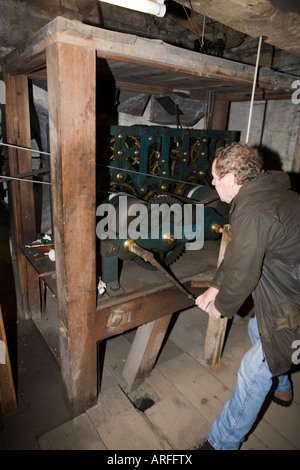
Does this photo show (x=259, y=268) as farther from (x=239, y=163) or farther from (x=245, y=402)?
(x=245, y=402)

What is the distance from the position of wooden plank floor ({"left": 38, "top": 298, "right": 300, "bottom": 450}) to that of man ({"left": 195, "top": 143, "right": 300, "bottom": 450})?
401 millimetres

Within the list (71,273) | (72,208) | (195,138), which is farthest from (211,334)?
(195,138)

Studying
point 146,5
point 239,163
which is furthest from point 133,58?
point 239,163

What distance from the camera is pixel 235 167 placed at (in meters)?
1.58

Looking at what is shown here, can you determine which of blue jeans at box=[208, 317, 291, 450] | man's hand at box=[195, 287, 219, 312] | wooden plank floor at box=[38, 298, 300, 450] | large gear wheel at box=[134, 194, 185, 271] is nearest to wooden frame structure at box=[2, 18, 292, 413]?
wooden plank floor at box=[38, 298, 300, 450]

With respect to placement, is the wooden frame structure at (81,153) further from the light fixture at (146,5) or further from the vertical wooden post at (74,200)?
the light fixture at (146,5)

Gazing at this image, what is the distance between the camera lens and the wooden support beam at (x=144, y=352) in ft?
7.68

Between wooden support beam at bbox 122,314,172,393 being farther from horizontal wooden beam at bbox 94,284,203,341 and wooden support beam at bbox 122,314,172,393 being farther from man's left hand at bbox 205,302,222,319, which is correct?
man's left hand at bbox 205,302,222,319

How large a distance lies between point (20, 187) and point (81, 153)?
1462 mm

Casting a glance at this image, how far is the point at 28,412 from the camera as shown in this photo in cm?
211

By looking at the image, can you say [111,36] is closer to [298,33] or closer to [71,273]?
[71,273]

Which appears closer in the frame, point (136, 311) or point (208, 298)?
point (208, 298)

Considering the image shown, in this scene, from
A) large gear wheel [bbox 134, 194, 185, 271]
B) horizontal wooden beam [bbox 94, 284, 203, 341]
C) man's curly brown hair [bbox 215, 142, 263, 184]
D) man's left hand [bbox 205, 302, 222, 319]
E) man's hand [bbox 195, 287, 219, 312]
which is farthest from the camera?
large gear wheel [bbox 134, 194, 185, 271]

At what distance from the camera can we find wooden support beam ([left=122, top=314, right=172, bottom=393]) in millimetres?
2342
